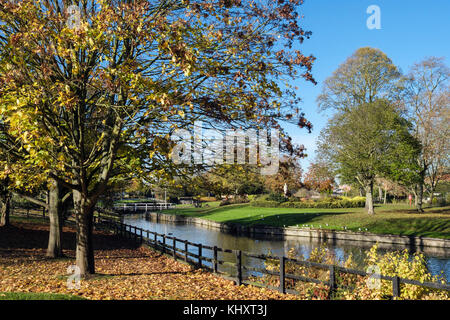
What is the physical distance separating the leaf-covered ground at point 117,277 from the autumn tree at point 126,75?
1.73 metres

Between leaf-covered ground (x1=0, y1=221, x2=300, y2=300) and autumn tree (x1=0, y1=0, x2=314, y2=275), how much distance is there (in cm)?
173

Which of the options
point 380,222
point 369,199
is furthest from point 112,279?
point 369,199

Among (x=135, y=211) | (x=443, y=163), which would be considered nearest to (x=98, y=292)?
(x=443, y=163)

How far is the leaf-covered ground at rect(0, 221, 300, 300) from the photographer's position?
9.80m

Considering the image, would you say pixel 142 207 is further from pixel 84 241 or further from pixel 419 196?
pixel 84 241

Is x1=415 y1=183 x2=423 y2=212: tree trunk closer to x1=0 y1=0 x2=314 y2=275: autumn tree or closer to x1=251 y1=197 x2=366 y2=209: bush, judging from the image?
x1=251 y1=197 x2=366 y2=209: bush

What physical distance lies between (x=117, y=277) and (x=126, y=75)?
705cm

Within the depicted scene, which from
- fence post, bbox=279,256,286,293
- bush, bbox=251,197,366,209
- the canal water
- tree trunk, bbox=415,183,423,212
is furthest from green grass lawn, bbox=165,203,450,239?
fence post, bbox=279,256,286,293

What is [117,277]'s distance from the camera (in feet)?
41.1

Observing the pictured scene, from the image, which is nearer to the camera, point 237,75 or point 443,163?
point 237,75

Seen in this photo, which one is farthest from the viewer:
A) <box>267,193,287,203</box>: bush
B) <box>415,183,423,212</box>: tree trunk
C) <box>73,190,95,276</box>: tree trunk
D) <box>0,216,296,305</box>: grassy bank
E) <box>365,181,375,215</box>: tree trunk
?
<box>267,193,287,203</box>: bush

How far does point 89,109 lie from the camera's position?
14555 millimetres
